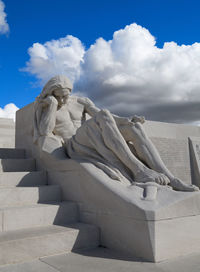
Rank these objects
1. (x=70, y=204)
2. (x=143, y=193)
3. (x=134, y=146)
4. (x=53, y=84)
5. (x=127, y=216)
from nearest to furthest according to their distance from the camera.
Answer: (x=127, y=216), (x=143, y=193), (x=70, y=204), (x=134, y=146), (x=53, y=84)

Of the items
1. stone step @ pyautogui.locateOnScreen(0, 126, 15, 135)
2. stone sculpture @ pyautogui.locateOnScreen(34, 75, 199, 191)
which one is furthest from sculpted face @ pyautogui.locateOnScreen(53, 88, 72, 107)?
stone step @ pyautogui.locateOnScreen(0, 126, 15, 135)

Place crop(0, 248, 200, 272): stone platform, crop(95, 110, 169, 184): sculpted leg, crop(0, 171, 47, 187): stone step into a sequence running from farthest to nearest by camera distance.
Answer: crop(0, 171, 47, 187): stone step < crop(95, 110, 169, 184): sculpted leg < crop(0, 248, 200, 272): stone platform

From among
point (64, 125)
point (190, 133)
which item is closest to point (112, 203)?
point (64, 125)

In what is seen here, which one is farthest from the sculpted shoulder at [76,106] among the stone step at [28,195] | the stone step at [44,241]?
the stone step at [44,241]

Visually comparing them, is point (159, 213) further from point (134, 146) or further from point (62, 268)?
point (134, 146)

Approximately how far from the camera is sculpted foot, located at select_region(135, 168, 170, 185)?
12.0 feet

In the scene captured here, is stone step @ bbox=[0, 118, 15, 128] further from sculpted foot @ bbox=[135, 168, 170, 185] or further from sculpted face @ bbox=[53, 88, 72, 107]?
sculpted foot @ bbox=[135, 168, 170, 185]

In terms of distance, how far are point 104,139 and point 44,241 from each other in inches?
60.5

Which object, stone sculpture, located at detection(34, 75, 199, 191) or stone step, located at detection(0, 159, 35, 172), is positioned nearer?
stone sculpture, located at detection(34, 75, 199, 191)

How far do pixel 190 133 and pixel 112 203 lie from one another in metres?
6.39

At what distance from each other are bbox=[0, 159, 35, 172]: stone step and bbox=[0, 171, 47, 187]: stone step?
0.49 m

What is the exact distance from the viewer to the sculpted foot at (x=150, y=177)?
12.0 feet

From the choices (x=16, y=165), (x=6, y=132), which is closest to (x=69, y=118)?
(x=16, y=165)

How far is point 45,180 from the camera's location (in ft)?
14.7
